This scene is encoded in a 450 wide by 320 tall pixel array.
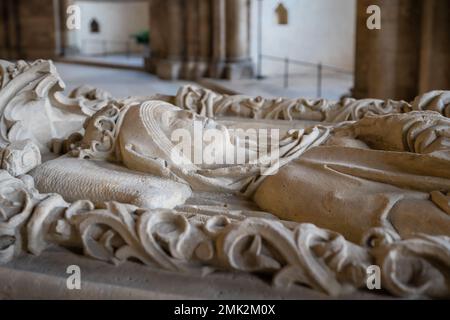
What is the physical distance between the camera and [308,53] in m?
13.6

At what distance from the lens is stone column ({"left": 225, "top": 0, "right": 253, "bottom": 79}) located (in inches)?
443

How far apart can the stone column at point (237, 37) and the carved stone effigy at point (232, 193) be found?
785 cm

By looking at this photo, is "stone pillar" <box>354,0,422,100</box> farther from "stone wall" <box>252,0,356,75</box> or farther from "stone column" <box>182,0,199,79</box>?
"stone wall" <box>252,0,356,75</box>

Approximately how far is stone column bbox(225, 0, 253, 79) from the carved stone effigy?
785cm

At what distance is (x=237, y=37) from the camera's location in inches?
448

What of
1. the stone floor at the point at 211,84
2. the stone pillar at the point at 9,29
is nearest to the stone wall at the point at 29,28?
the stone pillar at the point at 9,29

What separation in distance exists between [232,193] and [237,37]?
352 inches

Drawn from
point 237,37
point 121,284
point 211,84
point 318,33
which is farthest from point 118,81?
point 121,284

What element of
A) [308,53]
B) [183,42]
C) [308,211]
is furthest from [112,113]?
[308,53]

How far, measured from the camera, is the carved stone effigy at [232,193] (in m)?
1.87

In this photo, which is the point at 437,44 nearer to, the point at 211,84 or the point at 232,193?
the point at 232,193

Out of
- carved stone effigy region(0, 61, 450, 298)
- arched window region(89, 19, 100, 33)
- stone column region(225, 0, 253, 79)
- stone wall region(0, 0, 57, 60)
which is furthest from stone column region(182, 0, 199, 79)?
arched window region(89, 19, 100, 33)
